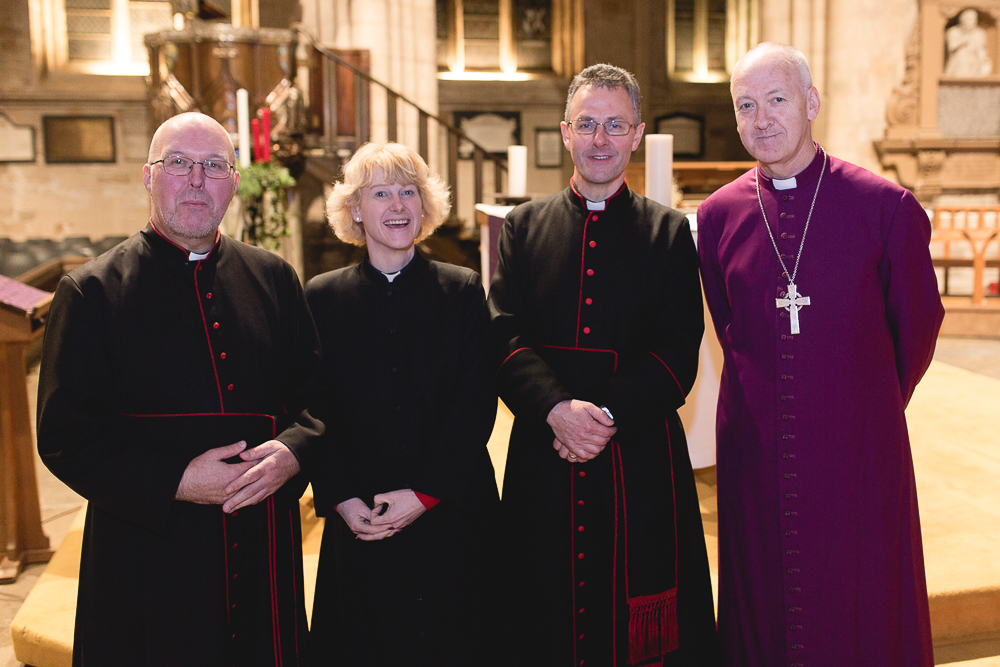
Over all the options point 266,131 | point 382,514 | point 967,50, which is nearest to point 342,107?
point 266,131

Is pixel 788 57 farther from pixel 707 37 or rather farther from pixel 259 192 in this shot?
pixel 707 37

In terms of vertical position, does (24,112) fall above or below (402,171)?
above

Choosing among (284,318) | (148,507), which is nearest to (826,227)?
(284,318)

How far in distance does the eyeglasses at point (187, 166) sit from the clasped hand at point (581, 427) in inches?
39.0

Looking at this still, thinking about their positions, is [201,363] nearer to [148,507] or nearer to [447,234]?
[148,507]

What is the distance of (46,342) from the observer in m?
1.86

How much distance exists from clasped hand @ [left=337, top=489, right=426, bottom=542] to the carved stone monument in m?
9.11

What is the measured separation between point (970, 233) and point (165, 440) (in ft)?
30.3

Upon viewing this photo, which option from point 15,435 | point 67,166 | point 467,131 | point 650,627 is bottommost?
point 650,627

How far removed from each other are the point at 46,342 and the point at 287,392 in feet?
1.84

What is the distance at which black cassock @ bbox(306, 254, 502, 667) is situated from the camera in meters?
2.18

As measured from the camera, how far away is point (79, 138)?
485 inches

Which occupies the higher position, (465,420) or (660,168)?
(660,168)

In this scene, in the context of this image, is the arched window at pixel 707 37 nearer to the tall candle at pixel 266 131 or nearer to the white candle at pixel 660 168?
the tall candle at pixel 266 131
